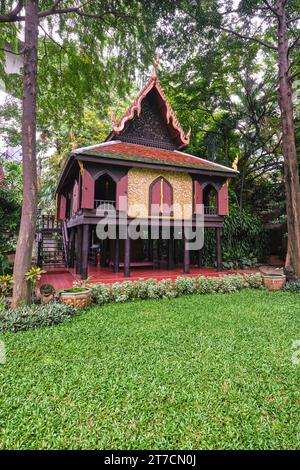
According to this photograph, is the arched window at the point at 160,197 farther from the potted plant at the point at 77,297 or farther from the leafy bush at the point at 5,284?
the leafy bush at the point at 5,284

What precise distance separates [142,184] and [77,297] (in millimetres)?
4686

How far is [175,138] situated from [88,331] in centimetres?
930

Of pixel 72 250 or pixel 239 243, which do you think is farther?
pixel 239 243

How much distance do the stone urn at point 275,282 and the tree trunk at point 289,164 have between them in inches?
22.0

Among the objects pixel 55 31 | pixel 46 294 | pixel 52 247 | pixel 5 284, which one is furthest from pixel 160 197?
pixel 52 247

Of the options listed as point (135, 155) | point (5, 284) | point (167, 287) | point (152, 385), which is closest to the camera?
point (152, 385)

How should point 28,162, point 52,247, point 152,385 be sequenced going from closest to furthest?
1. point 152,385
2. point 28,162
3. point 52,247

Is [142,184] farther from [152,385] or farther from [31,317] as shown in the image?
[152,385]

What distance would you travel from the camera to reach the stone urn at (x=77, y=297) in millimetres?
5570

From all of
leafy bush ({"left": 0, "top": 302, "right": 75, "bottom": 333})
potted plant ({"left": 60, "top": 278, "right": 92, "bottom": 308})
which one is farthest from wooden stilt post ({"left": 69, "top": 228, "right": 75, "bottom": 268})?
leafy bush ({"left": 0, "top": 302, "right": 75, "bottom": 333})

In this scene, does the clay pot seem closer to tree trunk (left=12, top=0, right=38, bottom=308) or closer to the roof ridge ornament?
tree trunk (left=12, top=0, right=38, bottom=308)

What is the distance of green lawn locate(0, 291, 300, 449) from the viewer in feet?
6.86

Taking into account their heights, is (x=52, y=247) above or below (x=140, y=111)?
below

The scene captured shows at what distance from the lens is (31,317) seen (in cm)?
468
